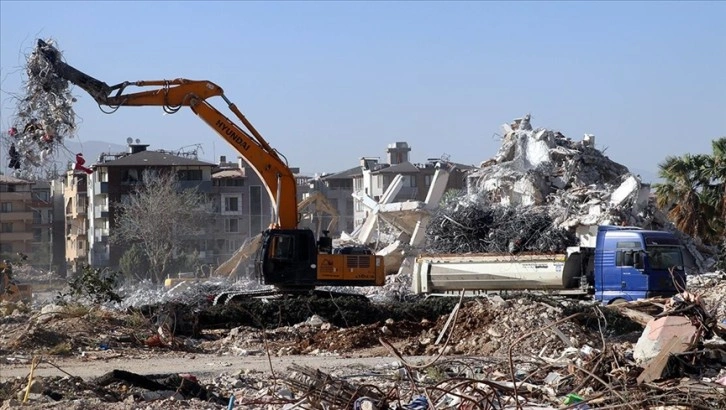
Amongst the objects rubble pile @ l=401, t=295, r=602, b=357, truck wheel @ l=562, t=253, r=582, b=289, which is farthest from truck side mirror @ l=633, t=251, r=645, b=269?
rubble pile @ l=401, t=295, r=602, b=357

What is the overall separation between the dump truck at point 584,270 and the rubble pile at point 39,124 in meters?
11.0

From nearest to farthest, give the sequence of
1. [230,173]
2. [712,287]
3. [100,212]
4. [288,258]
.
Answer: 1. [288,258]
2. [712,287]
3. [100,212]
4. [230,173]

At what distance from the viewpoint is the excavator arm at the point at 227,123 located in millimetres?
26922

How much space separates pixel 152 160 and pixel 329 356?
198 ft

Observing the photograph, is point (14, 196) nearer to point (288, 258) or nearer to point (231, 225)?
point (231, 225)

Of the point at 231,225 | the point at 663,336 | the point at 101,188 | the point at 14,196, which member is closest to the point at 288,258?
the point at 663,336

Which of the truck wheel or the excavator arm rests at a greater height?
the excavator arm

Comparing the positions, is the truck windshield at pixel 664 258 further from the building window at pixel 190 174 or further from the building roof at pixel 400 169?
the building roof at pixel 400 169

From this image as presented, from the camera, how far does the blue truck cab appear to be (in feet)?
91.4

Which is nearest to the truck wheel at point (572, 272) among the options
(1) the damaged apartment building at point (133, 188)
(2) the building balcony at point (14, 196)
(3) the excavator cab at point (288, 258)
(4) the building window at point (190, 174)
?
(3) the excavator cab at point (288, 258)

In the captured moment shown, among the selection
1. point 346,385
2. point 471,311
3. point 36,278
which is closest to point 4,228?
point 36,278

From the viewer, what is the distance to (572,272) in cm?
2941

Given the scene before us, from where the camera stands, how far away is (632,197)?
37406mm

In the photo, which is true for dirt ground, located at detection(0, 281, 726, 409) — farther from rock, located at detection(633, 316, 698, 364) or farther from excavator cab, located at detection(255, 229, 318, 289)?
excavator cab, located at detection(255, 229, 318, 289)
